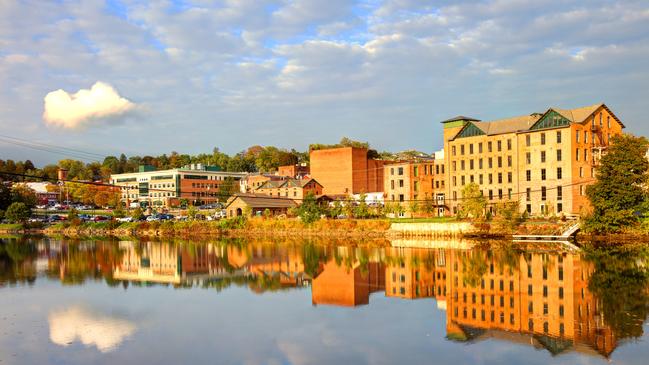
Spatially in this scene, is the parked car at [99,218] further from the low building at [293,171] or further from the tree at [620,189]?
the tree at [620,189]

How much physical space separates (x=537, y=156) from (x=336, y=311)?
46285 millimetres

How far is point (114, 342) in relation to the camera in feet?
53.2

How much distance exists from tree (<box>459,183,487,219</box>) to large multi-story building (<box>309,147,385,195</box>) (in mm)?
27090

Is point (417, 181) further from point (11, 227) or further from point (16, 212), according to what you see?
point (11, 227)

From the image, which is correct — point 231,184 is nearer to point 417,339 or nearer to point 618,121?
Result: point 618,121

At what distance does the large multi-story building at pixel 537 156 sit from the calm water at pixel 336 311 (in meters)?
21.5

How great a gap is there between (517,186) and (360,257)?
29353mm

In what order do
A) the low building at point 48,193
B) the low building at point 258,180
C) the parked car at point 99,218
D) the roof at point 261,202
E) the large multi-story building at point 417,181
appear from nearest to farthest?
the large multi-story building at point 417,181
the roof at point 261,202
the parked car at point 99,218
the low building at point 258,180
the low building at point 48,193

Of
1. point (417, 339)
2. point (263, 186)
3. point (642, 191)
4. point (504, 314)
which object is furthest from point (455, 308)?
point (263, 186)

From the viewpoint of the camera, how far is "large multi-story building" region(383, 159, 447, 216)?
7412 centimetres

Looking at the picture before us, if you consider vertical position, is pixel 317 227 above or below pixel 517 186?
below

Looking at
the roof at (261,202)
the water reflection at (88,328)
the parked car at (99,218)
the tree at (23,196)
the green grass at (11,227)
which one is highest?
the tree at (23,196)

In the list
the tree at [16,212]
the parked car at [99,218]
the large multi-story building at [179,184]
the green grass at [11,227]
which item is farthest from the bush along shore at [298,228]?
the large multi-story building at [179,184]

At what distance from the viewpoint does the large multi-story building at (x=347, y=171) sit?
8544cm
